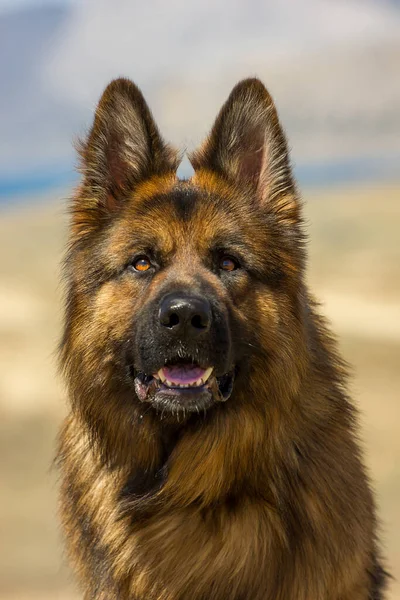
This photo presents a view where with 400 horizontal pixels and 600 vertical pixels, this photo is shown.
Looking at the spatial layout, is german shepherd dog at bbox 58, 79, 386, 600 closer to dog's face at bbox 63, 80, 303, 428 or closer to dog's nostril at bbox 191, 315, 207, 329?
dog's face at bbox 63, 80, 303, 428

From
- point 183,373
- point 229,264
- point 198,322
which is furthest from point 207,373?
point 229,264

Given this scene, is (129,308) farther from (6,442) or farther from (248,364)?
(6,442)

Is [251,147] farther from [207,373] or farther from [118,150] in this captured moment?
[207,373]

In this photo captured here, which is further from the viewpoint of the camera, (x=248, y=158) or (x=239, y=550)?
(x=248, y=158)

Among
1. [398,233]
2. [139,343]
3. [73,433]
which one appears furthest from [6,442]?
[398,233]

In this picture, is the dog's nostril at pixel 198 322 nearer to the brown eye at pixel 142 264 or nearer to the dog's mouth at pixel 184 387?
the dog's mouth at pixel 184 387

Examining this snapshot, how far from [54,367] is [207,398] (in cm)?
241

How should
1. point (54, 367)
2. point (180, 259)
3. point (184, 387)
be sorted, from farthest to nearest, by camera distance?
point (54, 367), point (180, 259), point (184, 387)

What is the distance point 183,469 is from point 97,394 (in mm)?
562

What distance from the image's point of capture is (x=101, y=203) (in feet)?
14.8

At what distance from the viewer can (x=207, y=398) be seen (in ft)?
13.2

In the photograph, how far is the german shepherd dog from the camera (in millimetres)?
4168

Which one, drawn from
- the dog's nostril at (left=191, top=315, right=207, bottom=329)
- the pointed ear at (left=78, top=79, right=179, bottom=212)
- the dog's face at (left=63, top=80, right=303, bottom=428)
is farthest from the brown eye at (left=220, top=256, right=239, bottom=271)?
the pointed ear at (left=78, top=79, right=179, bottom=212)

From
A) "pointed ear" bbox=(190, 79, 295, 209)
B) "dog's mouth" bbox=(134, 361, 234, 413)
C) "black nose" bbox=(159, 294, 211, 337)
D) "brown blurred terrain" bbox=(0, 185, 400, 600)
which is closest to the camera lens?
"black nose" bbox=(159, 294, 211, 337)
